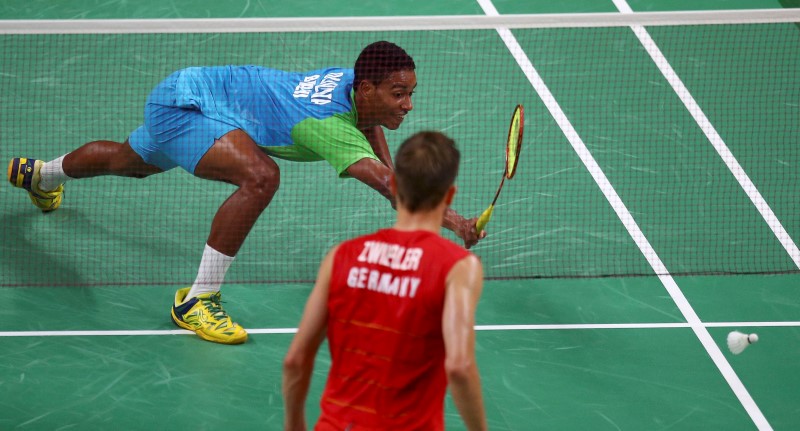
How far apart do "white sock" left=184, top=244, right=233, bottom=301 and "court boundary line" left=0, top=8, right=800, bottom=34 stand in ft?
4.16

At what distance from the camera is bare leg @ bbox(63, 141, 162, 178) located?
6883 millimetres

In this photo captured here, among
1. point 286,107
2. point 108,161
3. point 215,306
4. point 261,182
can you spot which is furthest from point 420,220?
point 108,161

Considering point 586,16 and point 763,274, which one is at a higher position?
point 586,16

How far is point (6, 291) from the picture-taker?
269 inches

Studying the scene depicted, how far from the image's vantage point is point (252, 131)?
6.53 meters

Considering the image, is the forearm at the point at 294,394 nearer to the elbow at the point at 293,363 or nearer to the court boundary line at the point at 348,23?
the elbow at the point at 293,363

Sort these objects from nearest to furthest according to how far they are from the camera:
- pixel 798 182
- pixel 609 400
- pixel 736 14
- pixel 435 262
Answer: pixel 435 262 < pixel 609 400 < pixel 736 14 < pixel 798 182

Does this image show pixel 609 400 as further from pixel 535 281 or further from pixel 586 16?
pixel 586 16

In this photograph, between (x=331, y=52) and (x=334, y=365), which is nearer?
(x=334, y=365)

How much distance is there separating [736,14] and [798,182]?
189cm

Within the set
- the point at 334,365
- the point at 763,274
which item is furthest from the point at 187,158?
the point at 763,274

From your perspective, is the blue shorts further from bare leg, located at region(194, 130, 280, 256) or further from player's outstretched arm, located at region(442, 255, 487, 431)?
player's outstretched arm, located at region(442, 255, 487, 431)

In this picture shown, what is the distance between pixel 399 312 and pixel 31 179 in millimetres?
4587

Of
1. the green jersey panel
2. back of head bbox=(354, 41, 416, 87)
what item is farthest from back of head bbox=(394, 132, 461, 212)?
back of head bbox=(354, 41, 416, 87)
